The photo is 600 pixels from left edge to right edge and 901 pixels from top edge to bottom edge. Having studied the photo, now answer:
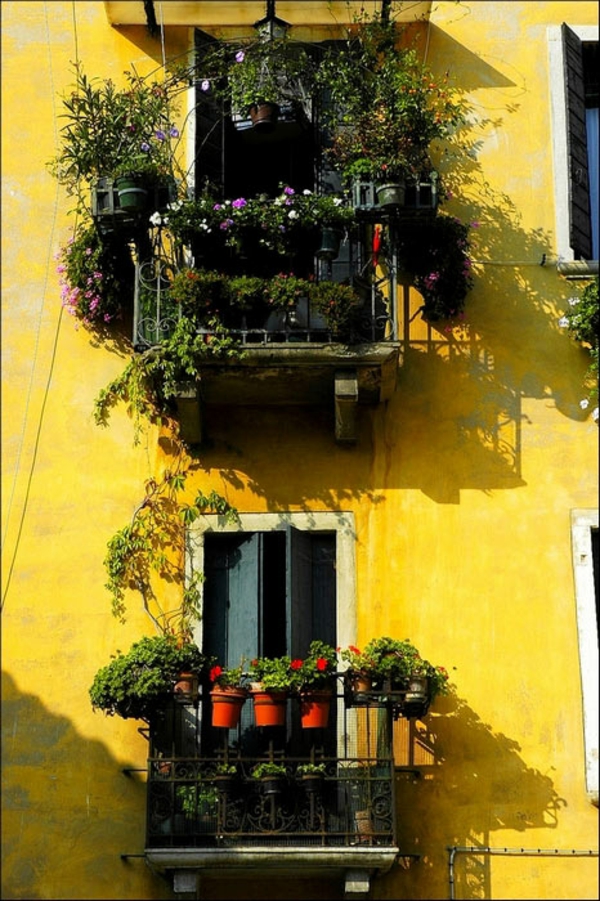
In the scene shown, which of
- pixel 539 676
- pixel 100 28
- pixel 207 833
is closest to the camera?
pixel 207 833

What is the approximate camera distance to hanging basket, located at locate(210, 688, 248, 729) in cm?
1084

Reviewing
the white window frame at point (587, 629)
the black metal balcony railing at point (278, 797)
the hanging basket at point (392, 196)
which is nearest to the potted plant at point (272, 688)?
the black metal balcony railing at point (278, 797)

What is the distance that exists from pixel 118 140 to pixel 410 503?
10.9ft

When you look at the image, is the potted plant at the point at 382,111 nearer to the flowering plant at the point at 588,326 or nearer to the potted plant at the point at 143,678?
the flowering plant at the point at 588,326

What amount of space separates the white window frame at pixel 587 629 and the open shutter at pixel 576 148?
2.15 m

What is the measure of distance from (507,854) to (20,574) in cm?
383

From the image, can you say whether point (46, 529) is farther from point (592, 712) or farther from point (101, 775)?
point (592, 712)

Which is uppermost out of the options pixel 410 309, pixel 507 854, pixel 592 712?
pixel 410 309

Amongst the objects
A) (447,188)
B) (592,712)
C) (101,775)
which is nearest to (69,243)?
(447,188)

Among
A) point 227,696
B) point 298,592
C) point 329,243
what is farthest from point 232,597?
point 329,243

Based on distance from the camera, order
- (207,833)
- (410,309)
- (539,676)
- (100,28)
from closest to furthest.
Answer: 1. (207,833)
2. (539,676)
3. (410,309)
4. (100,28)

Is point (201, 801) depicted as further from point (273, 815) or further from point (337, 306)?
point (337, 306)

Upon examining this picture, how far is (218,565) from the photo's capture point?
11.9 m

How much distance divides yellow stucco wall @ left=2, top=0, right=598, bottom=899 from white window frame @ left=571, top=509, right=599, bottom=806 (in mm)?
70
